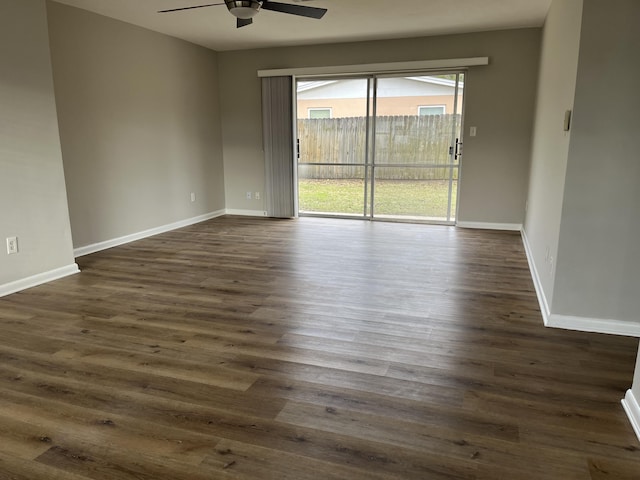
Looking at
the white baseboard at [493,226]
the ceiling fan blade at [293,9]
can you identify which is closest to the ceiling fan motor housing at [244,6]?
the ceiling fan blade at [293,9]

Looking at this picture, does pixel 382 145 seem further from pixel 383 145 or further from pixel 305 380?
Answer: pixel 305 380

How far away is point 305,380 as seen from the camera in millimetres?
2258

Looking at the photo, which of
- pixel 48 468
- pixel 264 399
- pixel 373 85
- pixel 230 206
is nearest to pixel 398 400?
pixel 264 399

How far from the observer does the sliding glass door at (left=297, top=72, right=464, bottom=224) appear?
6.22 metres

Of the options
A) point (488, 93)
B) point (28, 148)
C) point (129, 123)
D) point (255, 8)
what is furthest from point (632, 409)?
point (129, 123)

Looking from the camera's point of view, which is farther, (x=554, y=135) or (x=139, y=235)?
(x=139, y=235)

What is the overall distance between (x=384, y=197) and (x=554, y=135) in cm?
344

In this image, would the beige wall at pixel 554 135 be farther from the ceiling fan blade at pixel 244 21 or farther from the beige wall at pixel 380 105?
the ceiling fan blade at pixel 244 21

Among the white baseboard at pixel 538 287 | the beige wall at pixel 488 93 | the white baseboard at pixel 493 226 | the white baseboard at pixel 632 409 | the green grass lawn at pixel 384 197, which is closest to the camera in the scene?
the white baseboard at pixel 632 409

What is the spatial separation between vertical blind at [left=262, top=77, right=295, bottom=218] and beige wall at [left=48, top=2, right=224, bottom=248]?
0.86 m

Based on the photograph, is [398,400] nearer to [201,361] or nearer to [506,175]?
[201,361]

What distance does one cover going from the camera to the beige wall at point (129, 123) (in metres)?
4.55

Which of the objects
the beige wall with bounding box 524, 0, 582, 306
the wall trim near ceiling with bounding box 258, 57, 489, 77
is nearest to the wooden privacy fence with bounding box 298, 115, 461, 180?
the wall trim near ceiling with bounding box 258, 57, 489, 77

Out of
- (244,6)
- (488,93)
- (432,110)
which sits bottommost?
(432,110)
